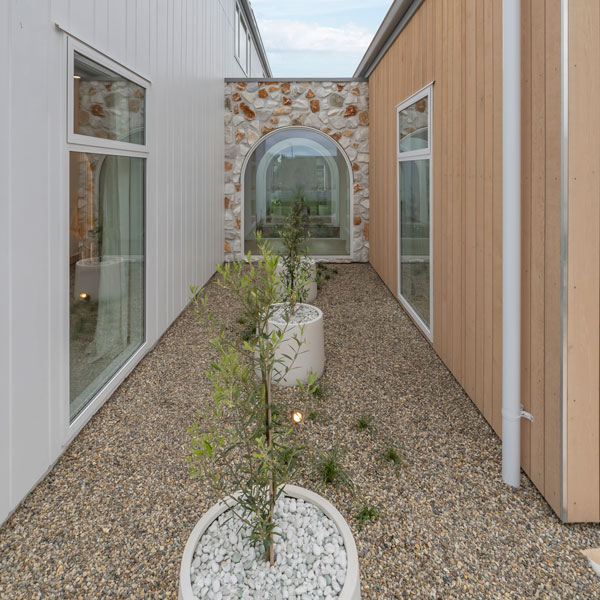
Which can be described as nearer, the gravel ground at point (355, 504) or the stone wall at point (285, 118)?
the gravel ground at point (355, 504)

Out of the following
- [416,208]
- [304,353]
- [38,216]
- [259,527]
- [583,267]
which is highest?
[416,208]

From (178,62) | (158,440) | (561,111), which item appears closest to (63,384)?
(158,440)

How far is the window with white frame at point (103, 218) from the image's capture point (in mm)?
2504

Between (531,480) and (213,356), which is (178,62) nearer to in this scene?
(213,356)

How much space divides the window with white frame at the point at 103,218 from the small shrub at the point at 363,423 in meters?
1.54

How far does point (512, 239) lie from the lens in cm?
203

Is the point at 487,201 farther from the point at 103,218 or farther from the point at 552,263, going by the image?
the point at 103,218

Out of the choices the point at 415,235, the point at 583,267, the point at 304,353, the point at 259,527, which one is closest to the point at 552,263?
the point at 583,267

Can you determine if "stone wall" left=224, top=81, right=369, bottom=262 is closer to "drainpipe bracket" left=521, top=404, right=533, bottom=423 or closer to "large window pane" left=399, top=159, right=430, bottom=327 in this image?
"large window pane" left=399, top=159, right=430, bottom=327

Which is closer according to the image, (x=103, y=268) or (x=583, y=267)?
(x=583, y=267)

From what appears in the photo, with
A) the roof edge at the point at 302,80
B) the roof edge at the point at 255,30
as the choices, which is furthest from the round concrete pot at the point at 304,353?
the roof edge at the point at 255,30

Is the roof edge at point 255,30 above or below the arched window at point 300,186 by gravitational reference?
above

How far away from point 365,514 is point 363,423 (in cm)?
74

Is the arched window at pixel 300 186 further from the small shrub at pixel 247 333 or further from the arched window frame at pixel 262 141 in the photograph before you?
the small shrub at pixel 247 333
